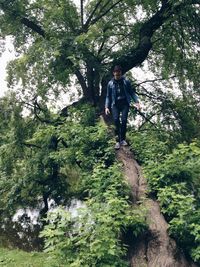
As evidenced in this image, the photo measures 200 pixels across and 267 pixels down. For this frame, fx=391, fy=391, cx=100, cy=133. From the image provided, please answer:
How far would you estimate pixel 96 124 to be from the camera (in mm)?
11852

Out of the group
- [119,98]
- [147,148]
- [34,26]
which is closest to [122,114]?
[119,98]

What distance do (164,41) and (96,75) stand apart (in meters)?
3.79

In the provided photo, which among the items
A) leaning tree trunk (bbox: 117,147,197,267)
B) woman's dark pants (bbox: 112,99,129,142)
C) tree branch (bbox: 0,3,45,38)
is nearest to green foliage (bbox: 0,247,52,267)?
leaning tree trunk (bbox: 117,147,197,267)

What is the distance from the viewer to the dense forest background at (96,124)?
7426 mm

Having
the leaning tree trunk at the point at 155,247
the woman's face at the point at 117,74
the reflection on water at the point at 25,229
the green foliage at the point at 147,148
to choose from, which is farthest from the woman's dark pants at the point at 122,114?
the reflection on water at the point at 25,229

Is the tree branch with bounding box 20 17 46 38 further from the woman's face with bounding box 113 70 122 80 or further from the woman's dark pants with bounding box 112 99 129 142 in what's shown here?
the woman's dark pants with bounding box 112 99 129 142

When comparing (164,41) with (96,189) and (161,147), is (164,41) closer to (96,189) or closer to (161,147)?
(161,147)

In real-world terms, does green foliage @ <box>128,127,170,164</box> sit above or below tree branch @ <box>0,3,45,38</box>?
below

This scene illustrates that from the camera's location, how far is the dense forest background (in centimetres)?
743

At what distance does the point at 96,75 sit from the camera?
13250 millimetres

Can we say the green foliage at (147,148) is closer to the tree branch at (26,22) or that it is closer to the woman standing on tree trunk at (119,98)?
the woman standing on tree trunk at (119,98)

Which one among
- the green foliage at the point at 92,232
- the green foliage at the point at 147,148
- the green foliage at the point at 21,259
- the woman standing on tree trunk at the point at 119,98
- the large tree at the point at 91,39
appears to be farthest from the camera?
the large tree at the point at 91,39

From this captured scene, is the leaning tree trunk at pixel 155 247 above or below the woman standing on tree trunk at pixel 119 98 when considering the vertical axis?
Result: below

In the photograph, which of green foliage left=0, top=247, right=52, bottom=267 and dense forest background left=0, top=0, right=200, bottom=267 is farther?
green foliage left=0, top=247, right=52, bottom=267
